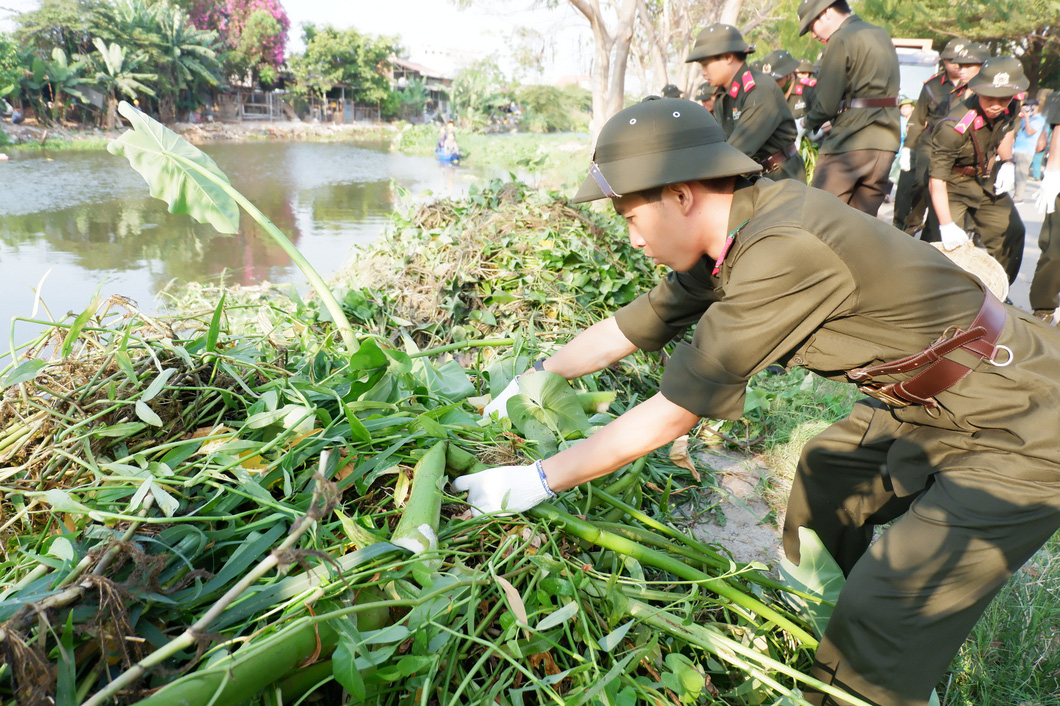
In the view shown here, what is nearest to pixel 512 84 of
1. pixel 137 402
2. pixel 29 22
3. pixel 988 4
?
pixel 29 22

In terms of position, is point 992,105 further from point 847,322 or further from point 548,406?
point 548,406

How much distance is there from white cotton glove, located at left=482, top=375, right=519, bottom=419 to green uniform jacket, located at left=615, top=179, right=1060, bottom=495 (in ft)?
2.04

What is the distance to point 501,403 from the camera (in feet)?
6.63

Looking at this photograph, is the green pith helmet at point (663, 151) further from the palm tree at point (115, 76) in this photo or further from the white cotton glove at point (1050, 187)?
the palm tree at point (115, 76)

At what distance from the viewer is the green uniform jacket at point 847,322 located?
4.56 ft

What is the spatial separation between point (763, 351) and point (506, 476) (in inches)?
25.9

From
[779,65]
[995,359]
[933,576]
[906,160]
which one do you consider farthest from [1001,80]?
[933,576]

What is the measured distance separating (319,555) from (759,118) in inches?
166

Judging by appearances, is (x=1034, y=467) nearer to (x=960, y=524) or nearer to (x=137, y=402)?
(x=960, y=524)

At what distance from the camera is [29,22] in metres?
25.8

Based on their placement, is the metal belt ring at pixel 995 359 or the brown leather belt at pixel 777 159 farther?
the brown leather belt at pixel 777 159

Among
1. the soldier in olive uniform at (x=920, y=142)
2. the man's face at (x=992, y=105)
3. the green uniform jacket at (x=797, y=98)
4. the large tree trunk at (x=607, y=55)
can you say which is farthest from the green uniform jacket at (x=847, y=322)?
the large tree trunk at (x=607, y=55)

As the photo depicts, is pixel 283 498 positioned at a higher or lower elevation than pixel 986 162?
lower

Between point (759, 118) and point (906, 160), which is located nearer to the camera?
point (759, 118)
